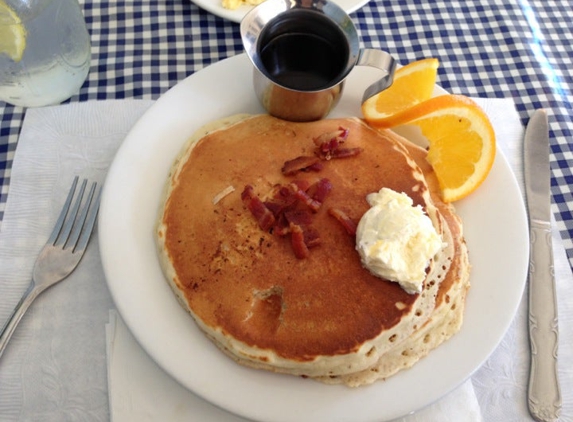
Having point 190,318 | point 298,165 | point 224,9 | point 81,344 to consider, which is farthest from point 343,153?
point 81,344

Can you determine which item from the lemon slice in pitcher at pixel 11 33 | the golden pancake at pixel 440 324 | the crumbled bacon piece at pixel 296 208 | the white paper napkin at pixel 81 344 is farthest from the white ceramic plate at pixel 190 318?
the lemon slice in pitcher at pixel 11 33

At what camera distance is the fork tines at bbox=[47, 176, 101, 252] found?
1683 mm

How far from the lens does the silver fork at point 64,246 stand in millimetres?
1594

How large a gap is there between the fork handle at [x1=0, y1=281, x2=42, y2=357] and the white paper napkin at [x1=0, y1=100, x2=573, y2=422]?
0.04 meters

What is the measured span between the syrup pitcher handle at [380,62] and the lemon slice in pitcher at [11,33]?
1193 mm

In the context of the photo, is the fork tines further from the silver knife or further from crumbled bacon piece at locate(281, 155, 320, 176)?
the silver knife

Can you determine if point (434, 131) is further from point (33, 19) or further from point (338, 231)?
point (33, 19)

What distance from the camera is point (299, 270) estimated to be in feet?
4.80

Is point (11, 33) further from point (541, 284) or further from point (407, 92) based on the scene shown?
point (541, 284)

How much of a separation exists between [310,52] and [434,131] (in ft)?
1.77

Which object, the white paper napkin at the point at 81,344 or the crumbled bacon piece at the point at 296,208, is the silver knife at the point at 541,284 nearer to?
the white paper napkin at the point at 81,344

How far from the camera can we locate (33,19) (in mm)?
1752

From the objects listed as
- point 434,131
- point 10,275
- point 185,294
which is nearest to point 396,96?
point 434,131

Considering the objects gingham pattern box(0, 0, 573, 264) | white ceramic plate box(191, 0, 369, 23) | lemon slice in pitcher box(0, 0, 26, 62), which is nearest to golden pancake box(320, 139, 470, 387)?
gingham pattern box(0, 0, 573, 264)
